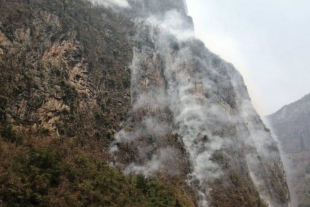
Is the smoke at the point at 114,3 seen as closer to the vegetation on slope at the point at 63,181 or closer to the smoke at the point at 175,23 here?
the smoke at the point at 175,23

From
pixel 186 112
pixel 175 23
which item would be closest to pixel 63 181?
pixel 186 112

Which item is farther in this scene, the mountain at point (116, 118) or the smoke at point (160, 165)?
the smoke at point (160, 165)

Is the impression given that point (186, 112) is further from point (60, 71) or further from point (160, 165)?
point (60, 71)

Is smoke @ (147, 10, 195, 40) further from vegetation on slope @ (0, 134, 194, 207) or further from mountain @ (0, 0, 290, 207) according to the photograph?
vegetation on slope @ (0, 134, 194, 207)

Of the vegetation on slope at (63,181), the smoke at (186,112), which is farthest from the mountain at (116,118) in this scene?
the smoke at (186,112)

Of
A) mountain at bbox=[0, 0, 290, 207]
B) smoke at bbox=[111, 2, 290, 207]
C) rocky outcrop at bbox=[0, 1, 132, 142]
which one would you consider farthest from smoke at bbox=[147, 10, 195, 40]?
rocky outcrop at bbox=[0, 1, 132, 142]

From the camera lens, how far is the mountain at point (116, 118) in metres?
34.0

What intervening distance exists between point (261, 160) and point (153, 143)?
102ft

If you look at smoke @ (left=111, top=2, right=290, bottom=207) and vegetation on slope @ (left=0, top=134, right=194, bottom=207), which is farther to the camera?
smoke @ (left=111, top=2, right=290, bottom=207)

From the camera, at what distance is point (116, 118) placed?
50.6m

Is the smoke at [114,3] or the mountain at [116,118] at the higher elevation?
the smoke at [114,3]

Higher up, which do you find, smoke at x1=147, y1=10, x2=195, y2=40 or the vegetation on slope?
smoke at x1=147, y1=10, x2=195, y2=40

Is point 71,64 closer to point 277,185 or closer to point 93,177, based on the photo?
point 93,177

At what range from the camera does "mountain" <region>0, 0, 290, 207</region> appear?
1337 inches
